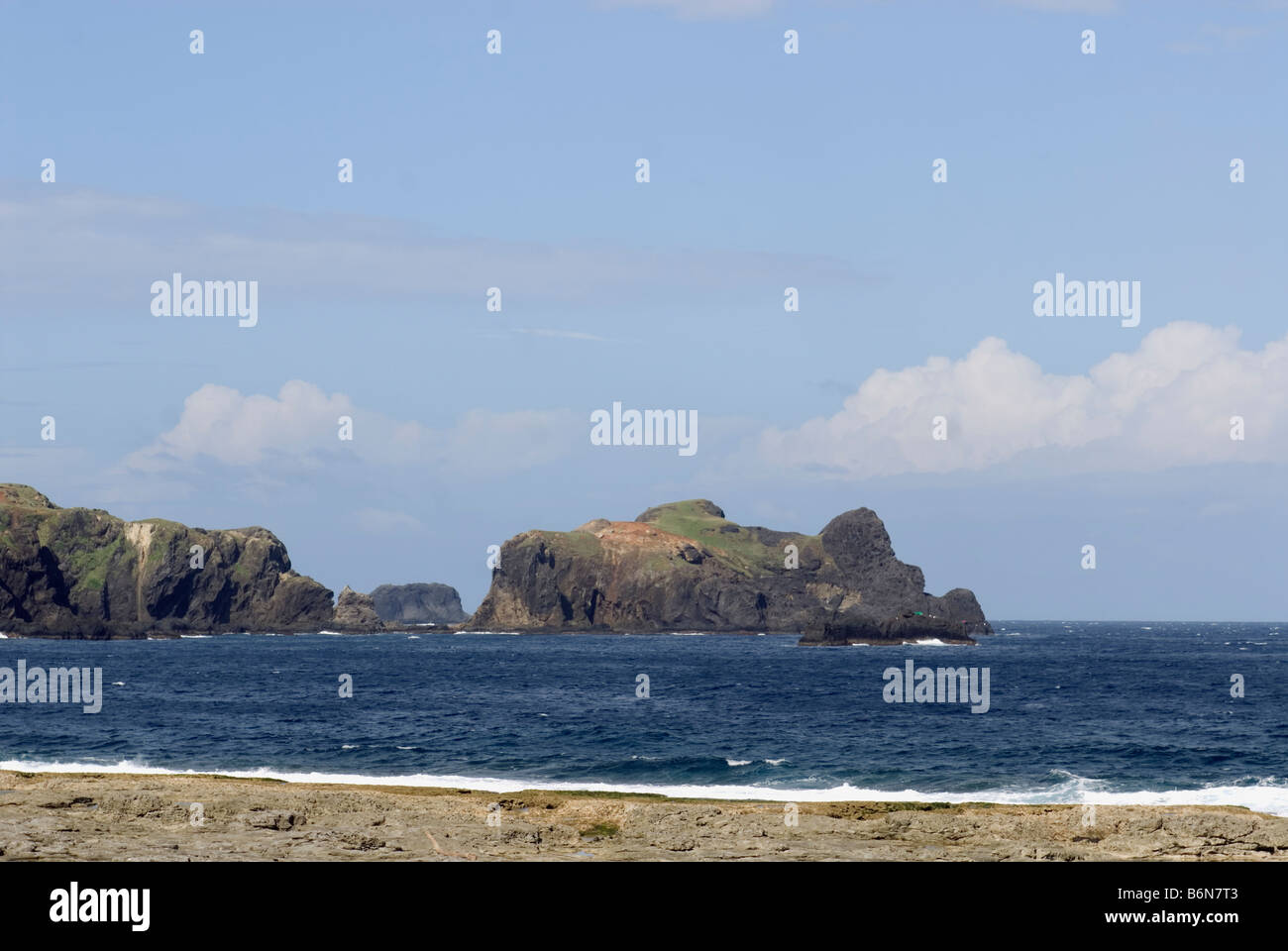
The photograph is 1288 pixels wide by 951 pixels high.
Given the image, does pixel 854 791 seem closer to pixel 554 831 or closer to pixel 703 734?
pixel 703 734

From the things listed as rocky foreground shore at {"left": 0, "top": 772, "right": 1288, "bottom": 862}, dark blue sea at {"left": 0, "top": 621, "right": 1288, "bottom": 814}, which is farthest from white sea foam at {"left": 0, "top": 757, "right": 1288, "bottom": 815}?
rocky foreground shore at {"left": 0, "top": 772, "right": 1288, "bottom": 862}

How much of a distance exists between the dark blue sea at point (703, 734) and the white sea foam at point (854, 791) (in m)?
0.24

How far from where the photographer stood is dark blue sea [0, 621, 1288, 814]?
52.7m

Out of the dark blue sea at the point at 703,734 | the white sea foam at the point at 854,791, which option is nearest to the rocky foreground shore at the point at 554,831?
the white sea foam at the point at 854,791

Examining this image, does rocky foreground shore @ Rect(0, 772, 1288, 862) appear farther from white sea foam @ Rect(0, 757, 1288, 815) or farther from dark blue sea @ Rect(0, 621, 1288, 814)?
dark blue sea @ Rect(0, 621, 1288, 814)

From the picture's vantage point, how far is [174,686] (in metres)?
106

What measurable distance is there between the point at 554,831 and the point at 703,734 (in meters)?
40.8

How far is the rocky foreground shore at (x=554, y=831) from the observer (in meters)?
25.4

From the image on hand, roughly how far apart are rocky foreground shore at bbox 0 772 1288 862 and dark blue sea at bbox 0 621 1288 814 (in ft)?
49.2
